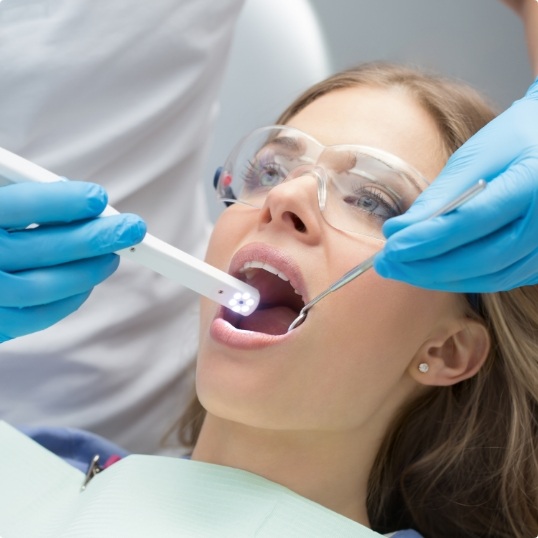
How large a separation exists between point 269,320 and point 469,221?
49cm

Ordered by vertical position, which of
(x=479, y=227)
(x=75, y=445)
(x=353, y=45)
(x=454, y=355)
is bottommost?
(x=75, y=445)

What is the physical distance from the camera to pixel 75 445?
184 cm

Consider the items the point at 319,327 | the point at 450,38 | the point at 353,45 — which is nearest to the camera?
the point at 319,327

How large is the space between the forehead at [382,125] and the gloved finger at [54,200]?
1.39ft

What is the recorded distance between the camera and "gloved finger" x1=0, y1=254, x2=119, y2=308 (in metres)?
1.46

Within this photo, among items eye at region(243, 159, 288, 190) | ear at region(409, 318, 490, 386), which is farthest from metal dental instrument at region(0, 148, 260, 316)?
ear at region(409, 318, 490, 386)

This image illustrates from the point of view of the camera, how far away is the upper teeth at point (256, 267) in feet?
4.58

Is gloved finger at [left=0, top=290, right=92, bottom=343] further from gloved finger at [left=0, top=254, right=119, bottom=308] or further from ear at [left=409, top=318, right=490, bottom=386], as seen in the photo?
ear at [left=409, top=318, right=490, bottom=386]

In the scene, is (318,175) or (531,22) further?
(531,22)

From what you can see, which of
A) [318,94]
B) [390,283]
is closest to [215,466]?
[390,283]

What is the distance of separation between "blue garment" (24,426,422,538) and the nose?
681 millimetres

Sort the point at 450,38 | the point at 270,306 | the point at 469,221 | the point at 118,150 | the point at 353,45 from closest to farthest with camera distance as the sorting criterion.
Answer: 1. the point at 469,221
2. the point at 270,306
3. the point at 118,150
4. the point at 450,38
5. the point at 353,45

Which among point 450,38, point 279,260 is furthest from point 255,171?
point 450,38

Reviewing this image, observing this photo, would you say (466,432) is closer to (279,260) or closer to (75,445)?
(279,260)
